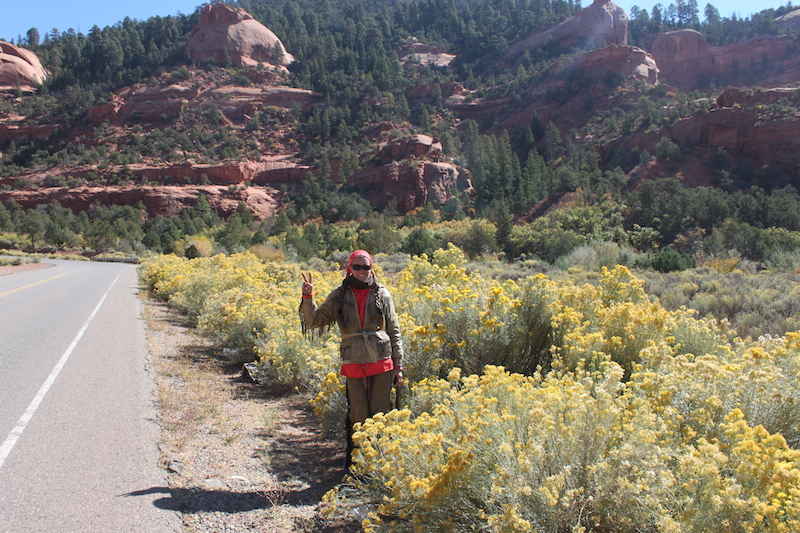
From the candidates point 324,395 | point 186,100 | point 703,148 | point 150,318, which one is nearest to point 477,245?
point 150,318

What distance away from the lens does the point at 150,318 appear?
12.0 meters

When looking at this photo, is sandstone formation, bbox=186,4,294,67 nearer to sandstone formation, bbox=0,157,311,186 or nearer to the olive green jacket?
sandstone formation, bbox=0,157,311,186

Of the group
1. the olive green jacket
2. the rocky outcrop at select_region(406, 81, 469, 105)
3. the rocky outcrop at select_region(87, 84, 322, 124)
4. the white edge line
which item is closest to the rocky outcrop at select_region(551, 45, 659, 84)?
the rocky outcrop at select_region(406, 81, 469, 105)

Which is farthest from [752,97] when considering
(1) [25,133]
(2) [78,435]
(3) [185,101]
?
(1) [25,133]

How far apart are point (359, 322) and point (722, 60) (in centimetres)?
11126

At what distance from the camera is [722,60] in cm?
9269

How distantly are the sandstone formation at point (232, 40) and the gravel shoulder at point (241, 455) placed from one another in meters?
101

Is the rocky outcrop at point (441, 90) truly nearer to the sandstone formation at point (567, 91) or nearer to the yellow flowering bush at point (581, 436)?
the sandstone formation at point (567, 91)

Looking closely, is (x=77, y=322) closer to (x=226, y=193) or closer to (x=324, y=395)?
(x=324, y=395)

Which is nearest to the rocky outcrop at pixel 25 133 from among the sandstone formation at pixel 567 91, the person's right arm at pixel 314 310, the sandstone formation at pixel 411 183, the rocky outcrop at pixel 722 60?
the sandstone formation at pixel 411 183

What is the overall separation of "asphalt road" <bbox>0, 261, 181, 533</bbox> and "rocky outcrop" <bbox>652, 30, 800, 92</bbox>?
3789 inches

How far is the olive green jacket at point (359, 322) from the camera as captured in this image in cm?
399

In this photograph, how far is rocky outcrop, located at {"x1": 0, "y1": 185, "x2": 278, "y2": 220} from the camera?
68.1 m

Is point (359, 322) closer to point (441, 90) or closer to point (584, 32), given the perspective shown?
point (441, 90)
